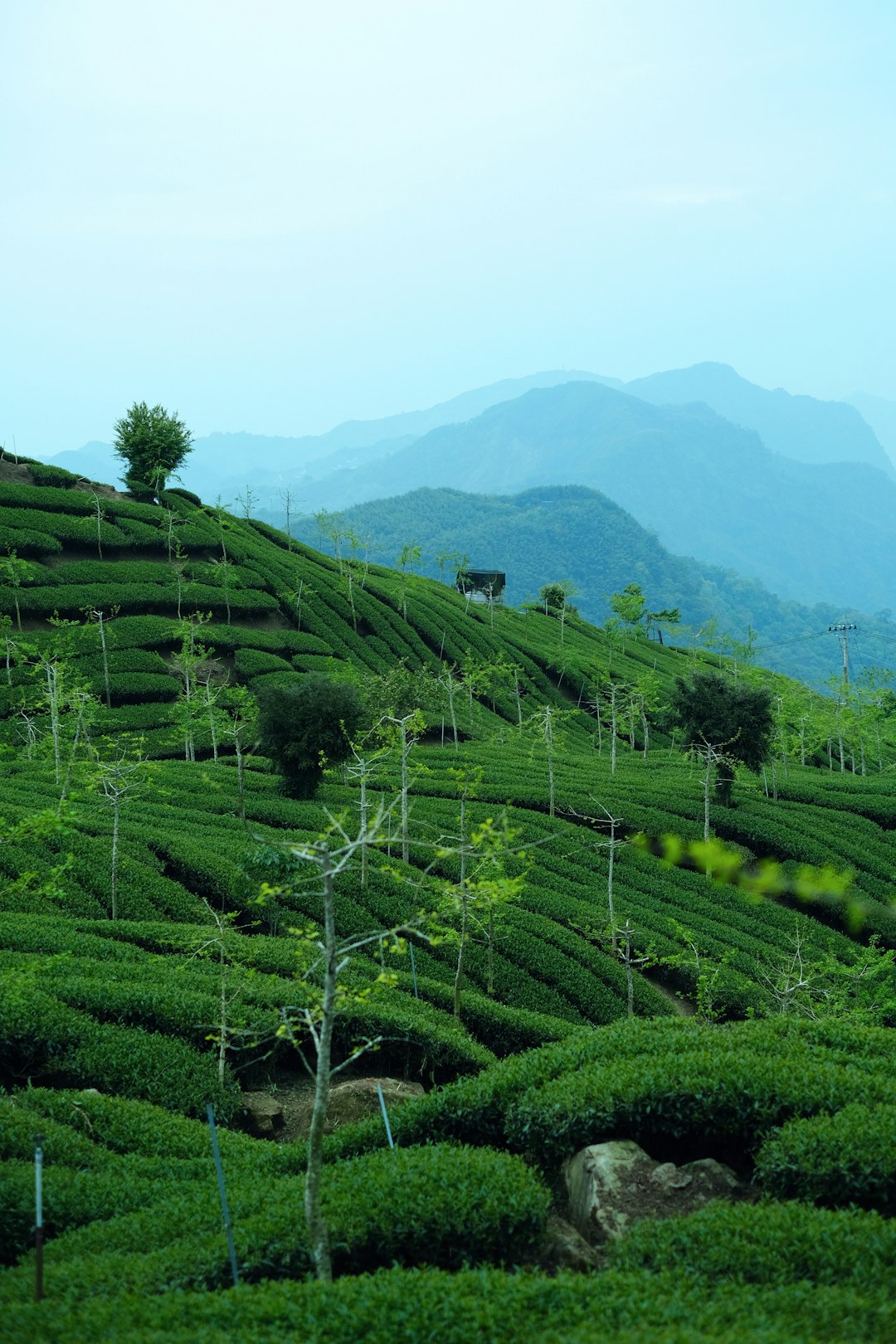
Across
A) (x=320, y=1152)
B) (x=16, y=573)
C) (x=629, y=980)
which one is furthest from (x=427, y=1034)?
(x=16, y=573)

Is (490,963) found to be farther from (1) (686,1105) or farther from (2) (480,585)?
(2) (480,585)

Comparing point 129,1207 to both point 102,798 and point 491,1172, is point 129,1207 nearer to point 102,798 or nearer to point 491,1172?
point 491,1172

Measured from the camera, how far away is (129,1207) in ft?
41.7

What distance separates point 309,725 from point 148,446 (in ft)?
199

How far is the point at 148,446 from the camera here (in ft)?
293

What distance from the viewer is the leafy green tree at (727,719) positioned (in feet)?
154

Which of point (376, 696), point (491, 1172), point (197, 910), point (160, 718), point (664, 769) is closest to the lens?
point (491, 1172)

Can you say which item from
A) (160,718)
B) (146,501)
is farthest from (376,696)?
(146,501)

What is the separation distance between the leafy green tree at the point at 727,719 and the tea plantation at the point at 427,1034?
106 inches

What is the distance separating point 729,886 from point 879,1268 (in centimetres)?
2993

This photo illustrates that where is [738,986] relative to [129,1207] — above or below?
below

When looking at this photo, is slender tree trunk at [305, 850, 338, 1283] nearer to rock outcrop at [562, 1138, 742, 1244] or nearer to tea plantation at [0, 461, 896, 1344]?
tea plantation at [0, 461, 896, 1344]

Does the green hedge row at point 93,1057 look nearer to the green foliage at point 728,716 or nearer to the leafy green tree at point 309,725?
the leafy green tree at point 309,725

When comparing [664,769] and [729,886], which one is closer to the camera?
[729,886]
